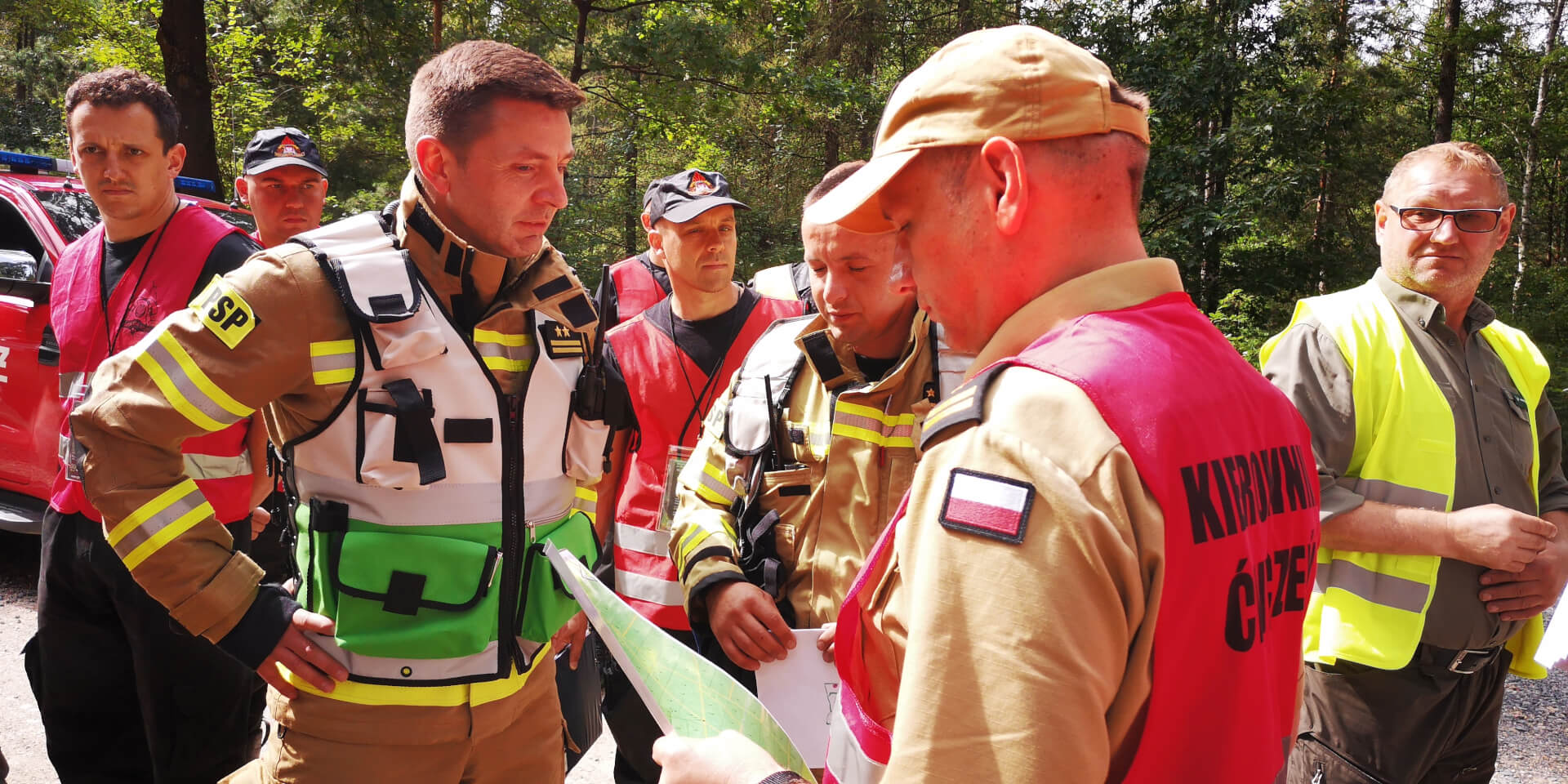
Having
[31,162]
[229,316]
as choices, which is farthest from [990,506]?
[31,162]

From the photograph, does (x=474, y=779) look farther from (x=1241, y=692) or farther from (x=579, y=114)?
(x=579, y=114)

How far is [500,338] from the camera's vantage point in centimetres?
224

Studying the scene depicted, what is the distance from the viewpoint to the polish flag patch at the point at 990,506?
3.14 ft

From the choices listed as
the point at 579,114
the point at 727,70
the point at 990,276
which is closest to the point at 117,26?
the point at 579,114

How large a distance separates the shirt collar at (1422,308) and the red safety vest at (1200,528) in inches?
87.2

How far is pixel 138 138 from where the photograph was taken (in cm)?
360

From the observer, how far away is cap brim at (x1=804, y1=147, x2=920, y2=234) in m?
1.20

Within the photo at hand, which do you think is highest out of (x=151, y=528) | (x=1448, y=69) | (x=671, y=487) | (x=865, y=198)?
(x=1448, y=69)

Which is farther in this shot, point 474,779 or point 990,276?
point 474,779

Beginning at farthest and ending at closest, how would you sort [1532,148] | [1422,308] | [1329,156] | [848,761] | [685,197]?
[1532,148] < [1329,156] < [685,197] < [1422,308] < [848,761]

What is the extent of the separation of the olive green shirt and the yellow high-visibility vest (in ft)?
0.14

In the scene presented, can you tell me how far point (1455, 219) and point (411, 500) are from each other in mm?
3087

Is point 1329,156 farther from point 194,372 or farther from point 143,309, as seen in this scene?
point 194,372

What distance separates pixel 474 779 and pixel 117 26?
19059 mm
